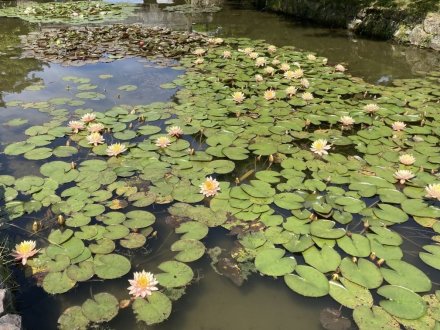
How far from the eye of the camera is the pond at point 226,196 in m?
1.98

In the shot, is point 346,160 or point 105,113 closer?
point 346,160

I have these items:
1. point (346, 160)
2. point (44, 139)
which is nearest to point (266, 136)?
point (346, 160)

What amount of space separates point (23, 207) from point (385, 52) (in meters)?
6.86

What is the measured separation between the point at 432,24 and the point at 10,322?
27.1 ft

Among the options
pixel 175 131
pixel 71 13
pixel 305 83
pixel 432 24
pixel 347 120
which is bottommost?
pixel 175 131

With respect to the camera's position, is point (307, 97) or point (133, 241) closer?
point (133, 241)

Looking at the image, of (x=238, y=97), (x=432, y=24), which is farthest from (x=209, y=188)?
(x=432, y=24)

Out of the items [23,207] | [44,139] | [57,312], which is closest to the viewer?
[57,312]

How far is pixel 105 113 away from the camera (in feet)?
13.6

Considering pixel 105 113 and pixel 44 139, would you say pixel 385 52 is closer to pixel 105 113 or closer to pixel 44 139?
pixel 105 113

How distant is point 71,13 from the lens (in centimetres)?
1024

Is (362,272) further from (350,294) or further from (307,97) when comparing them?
(307,97)

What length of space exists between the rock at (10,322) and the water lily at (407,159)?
3.00 m

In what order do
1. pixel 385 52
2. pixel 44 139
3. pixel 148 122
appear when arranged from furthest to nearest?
pixel 385 52
pixel 148 122
pixel 44 139
